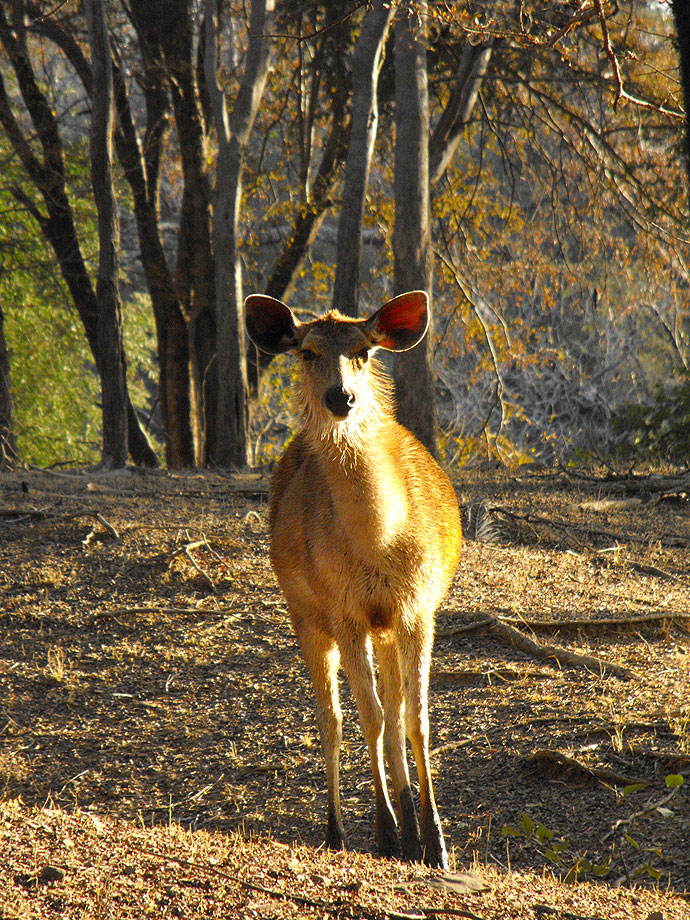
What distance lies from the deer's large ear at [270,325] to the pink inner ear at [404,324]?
0.46 m

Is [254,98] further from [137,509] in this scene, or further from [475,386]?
[475,386]

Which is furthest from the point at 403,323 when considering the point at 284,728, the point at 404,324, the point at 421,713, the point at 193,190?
the point at 193,190

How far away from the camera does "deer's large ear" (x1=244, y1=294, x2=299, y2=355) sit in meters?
4.31

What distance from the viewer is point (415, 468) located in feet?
14.1

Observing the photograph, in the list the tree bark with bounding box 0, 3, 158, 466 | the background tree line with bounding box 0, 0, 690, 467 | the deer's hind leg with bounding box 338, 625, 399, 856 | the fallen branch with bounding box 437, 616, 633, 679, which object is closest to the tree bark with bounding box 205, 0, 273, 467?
the background tree line with bounding box 0, 0, 690, 467

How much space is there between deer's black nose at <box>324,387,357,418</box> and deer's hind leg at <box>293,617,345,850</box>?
1171 millimetres

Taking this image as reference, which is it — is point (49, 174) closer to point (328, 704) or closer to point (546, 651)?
point (546, 651)

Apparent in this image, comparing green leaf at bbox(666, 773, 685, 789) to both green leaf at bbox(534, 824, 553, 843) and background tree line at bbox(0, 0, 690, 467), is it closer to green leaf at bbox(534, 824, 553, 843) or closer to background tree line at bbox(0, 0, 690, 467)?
green leaf at bbox(534, 824, 553, 843)

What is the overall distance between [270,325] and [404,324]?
0.69 m

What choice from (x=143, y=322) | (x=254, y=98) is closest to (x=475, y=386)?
(x=143, y=322)

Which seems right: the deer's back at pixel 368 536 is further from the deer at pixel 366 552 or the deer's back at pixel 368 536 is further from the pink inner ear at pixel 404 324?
the pink inner ear at pixel 404 324

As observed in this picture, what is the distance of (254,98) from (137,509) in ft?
21.1

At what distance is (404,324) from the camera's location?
4.33m

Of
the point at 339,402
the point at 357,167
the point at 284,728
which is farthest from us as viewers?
the point at 357,167
